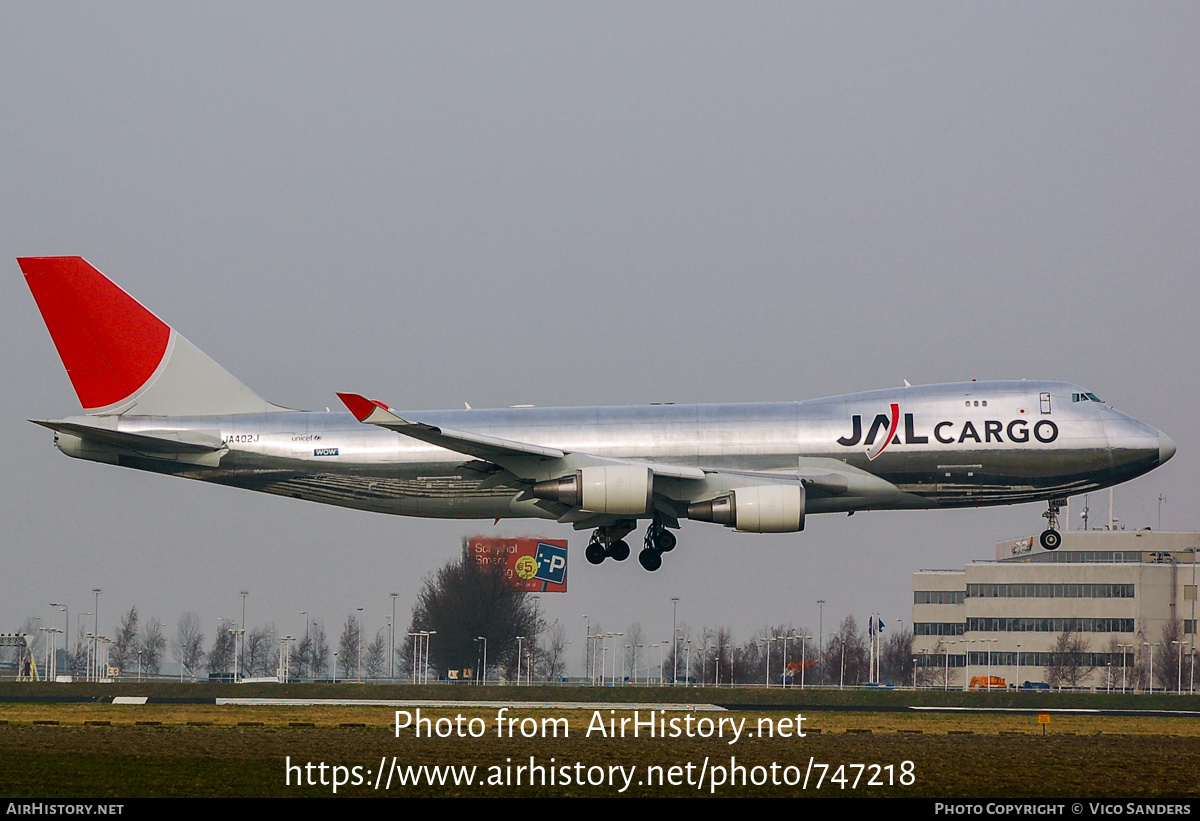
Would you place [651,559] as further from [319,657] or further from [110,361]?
[319,657]

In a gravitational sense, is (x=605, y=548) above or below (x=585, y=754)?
above

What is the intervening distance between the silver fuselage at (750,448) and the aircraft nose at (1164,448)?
5cm

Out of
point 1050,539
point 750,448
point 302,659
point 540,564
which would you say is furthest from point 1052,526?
point 302,659

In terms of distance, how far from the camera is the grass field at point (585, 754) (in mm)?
23375

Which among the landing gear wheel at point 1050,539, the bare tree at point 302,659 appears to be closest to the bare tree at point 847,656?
the bare tree at point 302,659

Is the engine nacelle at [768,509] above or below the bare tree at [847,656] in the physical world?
above

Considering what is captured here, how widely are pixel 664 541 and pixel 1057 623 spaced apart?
8296 cm

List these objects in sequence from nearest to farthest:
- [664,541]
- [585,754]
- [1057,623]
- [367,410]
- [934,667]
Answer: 1. [585,754]
2. [367,410]
3. [664,541]
4. [1057,623]
5. [934,667]

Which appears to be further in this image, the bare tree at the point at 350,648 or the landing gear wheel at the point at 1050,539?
the bare tree at the point at 350,648

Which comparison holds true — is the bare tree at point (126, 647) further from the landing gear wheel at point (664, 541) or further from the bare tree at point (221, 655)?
the landing gear wheel at point (664, 541)

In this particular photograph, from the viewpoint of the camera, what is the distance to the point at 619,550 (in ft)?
152

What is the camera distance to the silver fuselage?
4194 cm

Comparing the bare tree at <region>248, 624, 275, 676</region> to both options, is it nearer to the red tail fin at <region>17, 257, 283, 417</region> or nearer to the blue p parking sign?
the blue p parking sign

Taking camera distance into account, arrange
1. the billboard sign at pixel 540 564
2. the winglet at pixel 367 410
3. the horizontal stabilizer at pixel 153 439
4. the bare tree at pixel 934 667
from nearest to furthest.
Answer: the winglet at pixel 367 410
the horizontal stabilizer at pixel 153 439
the bare tree at pixel 934 667
the billboard sign at pixel 540 564
